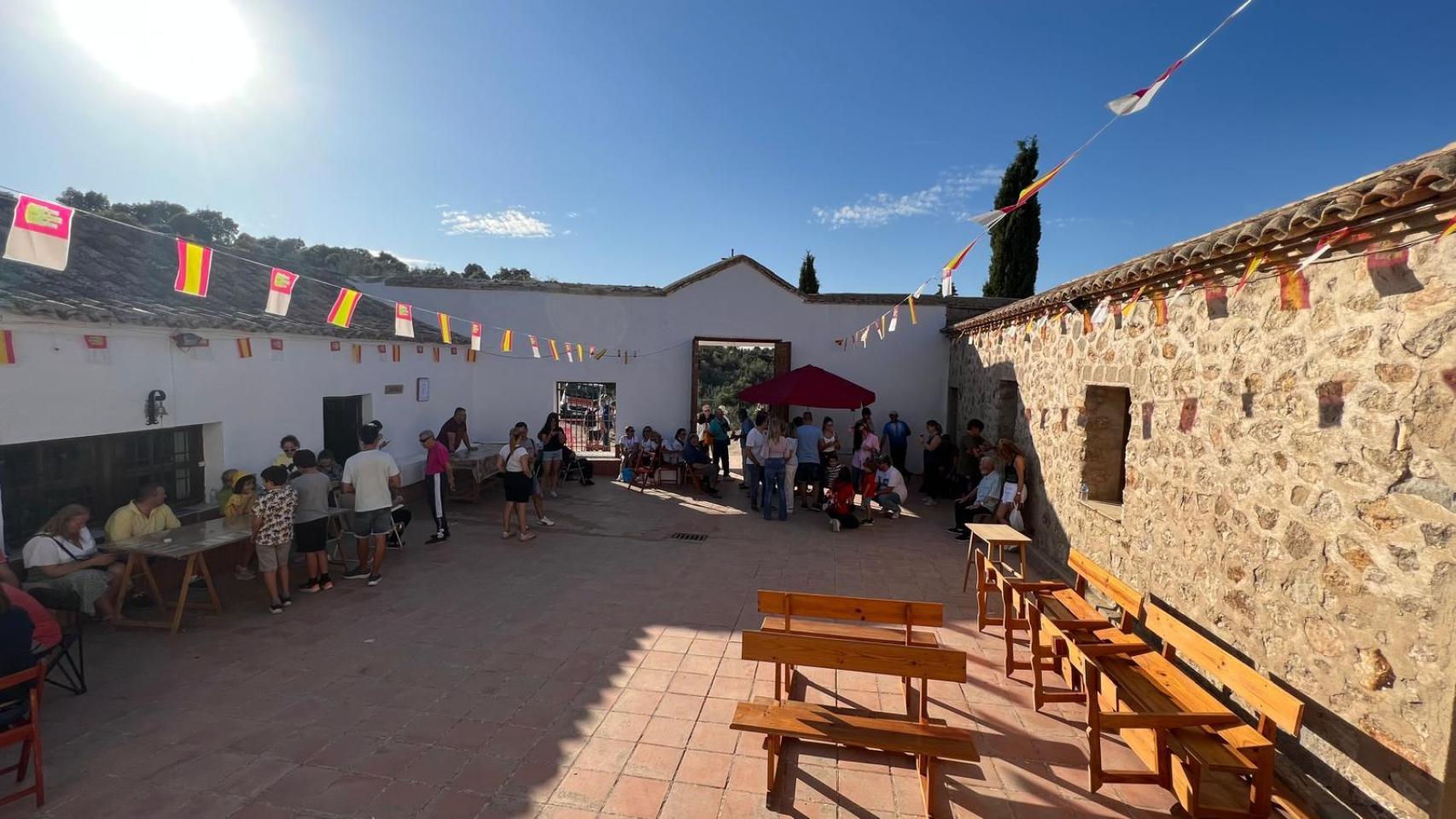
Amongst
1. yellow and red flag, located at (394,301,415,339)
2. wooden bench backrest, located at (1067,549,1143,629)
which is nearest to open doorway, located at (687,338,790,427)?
yellow and red flag, located at (394,301,415,339)

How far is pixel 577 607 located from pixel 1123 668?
4.21 m

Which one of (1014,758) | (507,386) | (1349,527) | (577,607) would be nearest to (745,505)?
(577,607)

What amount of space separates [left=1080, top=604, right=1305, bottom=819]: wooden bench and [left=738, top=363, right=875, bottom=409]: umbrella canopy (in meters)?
6.56

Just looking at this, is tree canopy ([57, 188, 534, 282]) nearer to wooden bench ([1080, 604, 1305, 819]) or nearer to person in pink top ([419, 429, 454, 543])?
person in pink top ([419, 429, 454, 543])

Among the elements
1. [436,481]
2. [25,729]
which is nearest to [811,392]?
[436,481]

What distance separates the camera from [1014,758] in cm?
356

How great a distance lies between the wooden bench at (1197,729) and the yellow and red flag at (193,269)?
648cm

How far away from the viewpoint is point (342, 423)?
9.24 meters

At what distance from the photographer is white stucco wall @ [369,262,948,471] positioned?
41.4 feet

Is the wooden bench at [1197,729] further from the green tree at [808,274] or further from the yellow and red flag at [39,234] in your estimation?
the green tree at [808,274]

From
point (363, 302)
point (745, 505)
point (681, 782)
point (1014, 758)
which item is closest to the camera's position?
point (681, 782)

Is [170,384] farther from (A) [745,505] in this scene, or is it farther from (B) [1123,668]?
(B) [1123,668]

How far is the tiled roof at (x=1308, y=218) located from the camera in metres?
2.62

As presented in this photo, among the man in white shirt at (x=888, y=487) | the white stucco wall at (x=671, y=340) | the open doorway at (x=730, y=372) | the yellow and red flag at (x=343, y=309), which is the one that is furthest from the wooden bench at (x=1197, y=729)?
the open doorway at (x=730, y=372)
